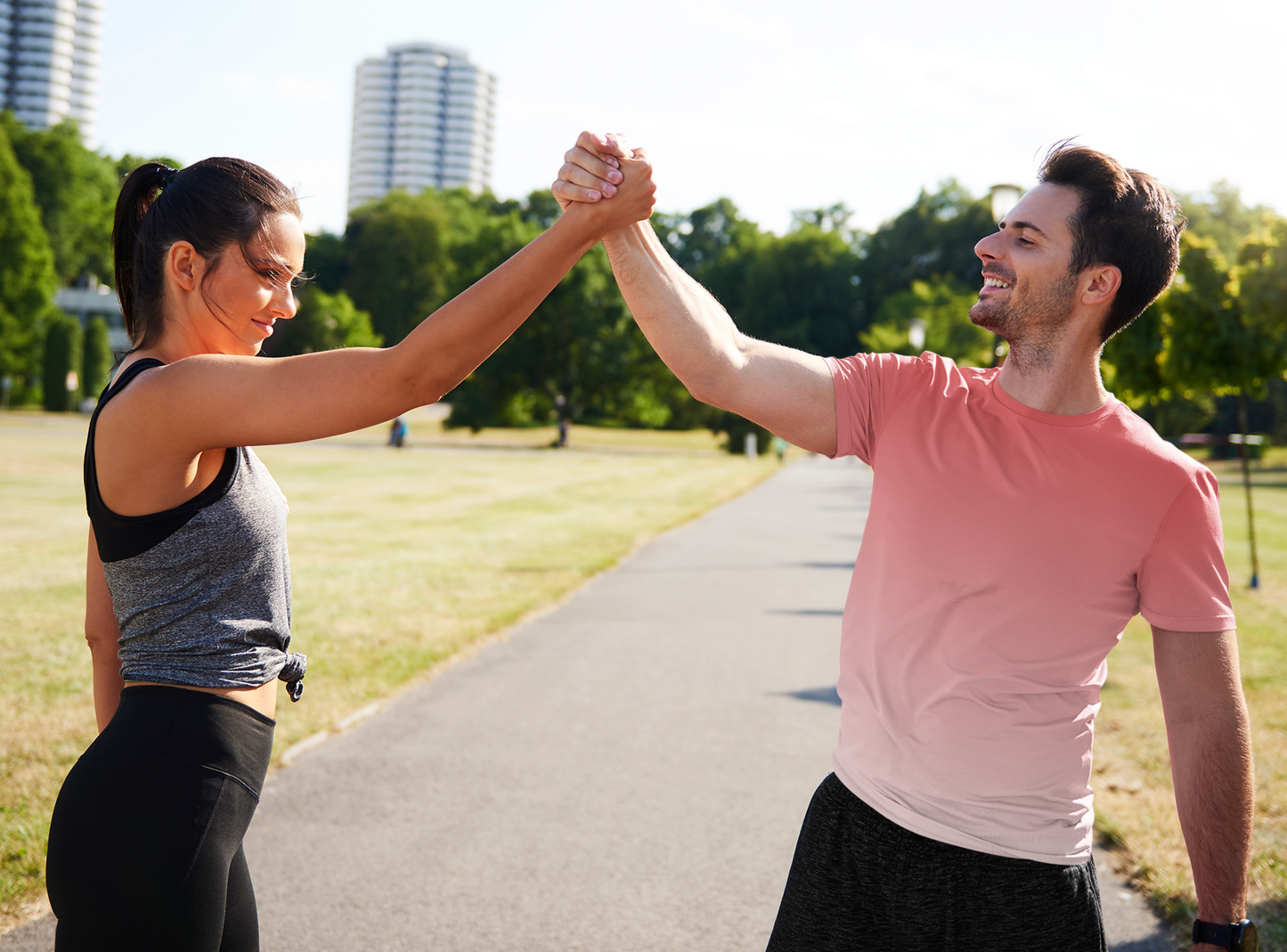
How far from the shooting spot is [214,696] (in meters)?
1.81

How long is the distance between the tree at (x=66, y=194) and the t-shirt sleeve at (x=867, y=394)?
81.5 metres

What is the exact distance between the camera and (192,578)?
179 cm

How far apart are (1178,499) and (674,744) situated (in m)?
4.35

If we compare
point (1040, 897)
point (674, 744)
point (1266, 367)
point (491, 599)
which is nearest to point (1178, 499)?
point (1040, 897)

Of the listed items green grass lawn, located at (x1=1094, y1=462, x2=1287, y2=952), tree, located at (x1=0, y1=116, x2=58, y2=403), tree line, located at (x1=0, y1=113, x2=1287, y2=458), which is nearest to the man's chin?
green grass lawn, located at (x1=1094, y1=462, x2=1287, y2=952)

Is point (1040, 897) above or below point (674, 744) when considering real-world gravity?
above

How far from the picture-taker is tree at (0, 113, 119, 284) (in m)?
76.0

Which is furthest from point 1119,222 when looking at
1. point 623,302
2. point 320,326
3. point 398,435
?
point 398,435

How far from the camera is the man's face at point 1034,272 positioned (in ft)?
7.15

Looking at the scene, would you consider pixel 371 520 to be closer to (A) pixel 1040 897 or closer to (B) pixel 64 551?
(B) pixel 64 551

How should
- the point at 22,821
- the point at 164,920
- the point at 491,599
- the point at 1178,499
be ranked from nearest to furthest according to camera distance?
the point at 164,920 → the point at 1178,499 → the point at 22,821 → the point at 491,599

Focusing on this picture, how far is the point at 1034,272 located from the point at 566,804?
359 centimetres

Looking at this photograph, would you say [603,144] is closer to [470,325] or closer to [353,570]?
[470,325]

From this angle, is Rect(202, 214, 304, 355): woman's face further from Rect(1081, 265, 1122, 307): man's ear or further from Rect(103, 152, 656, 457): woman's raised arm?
Rect(1081, 265, 1122, 307): man's ear
